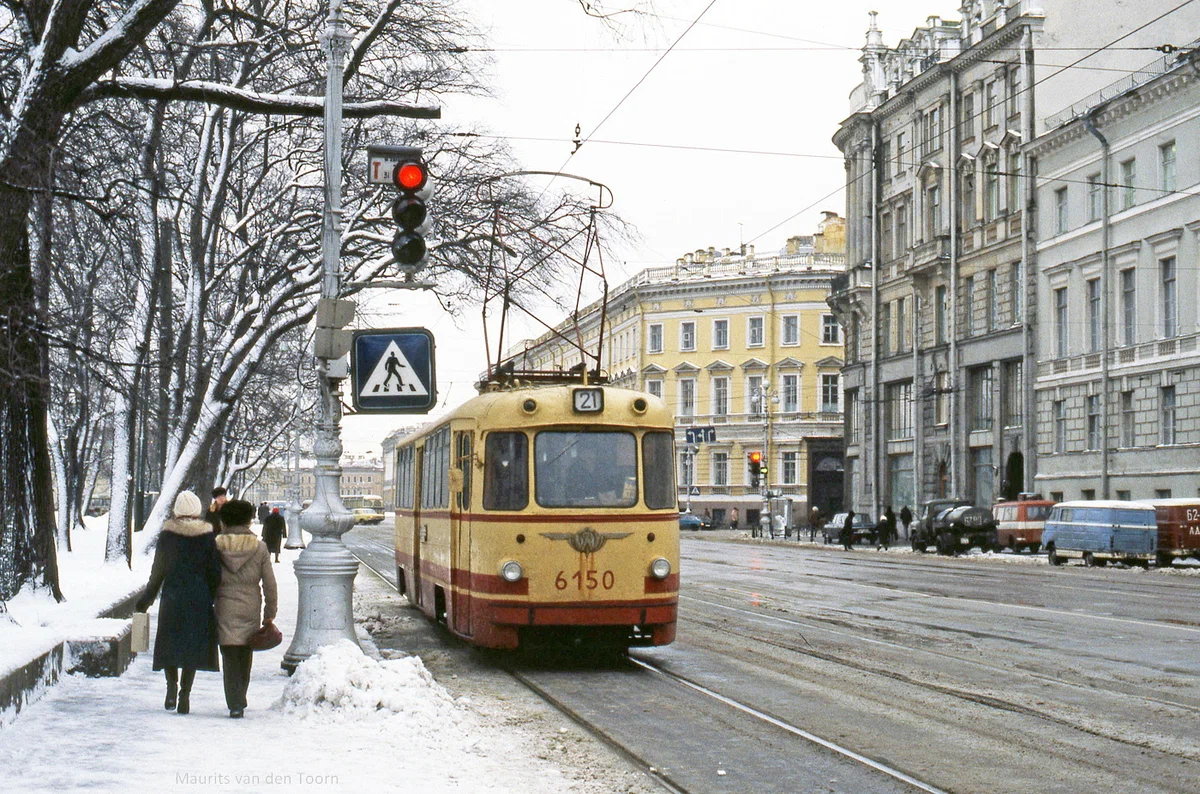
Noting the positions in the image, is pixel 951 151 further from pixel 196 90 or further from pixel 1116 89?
pixel 196 90

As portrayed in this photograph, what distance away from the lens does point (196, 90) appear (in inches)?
530

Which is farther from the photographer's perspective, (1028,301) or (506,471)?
(1028,301)

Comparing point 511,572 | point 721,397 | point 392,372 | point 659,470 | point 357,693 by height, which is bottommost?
point 357,693

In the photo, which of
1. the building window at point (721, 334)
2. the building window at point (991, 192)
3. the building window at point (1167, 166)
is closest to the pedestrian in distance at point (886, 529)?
the building window at point (991, 192)

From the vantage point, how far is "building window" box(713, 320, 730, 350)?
93375mm

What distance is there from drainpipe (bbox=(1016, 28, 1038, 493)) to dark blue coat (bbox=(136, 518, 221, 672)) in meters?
46.1

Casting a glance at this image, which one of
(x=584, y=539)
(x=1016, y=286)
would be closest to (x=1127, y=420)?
(x=1016, y=286)

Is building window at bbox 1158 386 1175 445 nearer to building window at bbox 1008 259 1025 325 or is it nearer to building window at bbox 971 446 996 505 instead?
building window at bbox 1008 259 1025 325

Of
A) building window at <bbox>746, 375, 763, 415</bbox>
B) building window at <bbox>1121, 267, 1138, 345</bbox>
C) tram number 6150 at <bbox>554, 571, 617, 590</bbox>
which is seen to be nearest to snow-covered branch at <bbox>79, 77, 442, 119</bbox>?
tram number 6150 at <bbox>554, 571, 617, 590</bbox>

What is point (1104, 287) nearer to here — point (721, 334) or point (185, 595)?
point (185, 595)

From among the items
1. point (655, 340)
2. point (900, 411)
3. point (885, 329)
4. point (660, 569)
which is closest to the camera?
point (660, 569)

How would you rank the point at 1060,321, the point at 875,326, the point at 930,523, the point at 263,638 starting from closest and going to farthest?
the point at 263,638
the point at 930,523
the point at 1060,321
the point at 875,326

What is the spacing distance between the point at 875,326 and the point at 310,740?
5999 cm

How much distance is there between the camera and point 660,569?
46.1ft
